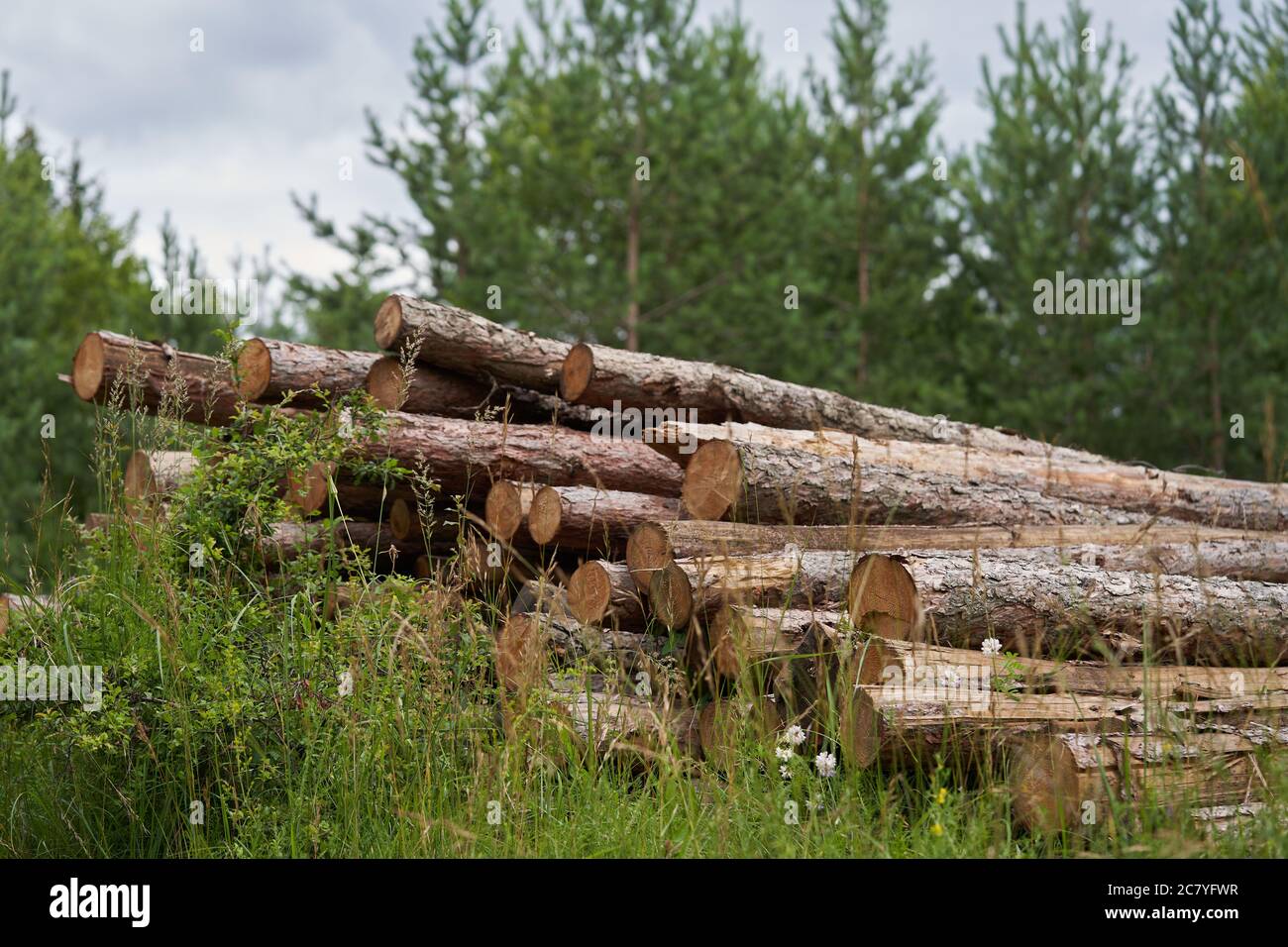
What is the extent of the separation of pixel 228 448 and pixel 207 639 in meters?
1.04

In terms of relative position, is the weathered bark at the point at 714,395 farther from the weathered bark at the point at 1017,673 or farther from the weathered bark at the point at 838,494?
the weathered bark at the point at 1017,673

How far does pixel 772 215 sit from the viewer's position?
15.7 meters

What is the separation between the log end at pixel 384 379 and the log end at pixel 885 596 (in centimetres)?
268

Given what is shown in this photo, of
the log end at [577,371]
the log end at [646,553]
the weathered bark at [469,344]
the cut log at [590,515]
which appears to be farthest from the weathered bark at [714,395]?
the log end at [646,553]

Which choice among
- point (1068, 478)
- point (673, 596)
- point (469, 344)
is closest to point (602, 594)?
point (673, 596)

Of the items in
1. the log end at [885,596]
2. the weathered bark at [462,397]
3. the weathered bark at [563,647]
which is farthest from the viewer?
the weathered bark at [462,397]

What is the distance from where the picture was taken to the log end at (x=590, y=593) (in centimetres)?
451

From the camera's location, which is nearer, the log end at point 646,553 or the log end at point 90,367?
the log end at point 646,553

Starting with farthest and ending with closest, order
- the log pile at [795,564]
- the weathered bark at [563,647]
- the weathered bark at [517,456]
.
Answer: the weathered bark at [517,456] → the weathered bark at [563,647] → the log pile at [795,564]

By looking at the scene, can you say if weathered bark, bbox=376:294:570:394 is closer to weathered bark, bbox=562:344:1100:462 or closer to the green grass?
weathered bark, bbox=562:344:1100:462

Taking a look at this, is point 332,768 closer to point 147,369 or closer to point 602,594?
point 602,594

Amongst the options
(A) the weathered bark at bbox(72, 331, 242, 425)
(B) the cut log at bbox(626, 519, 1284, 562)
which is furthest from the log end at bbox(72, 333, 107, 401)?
(B) the cut log at bbox(626, 519, 1284, 562)

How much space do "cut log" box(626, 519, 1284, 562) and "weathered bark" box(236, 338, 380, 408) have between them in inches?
73.6
